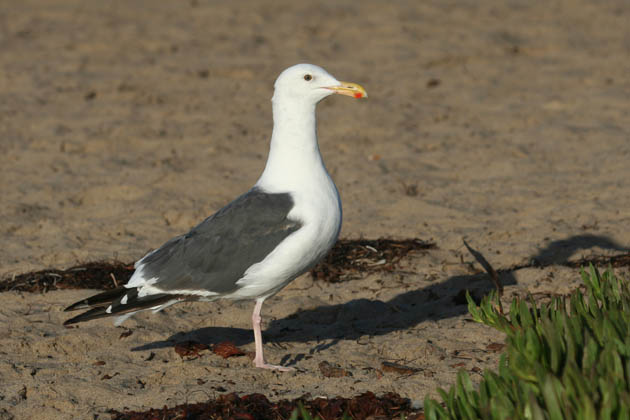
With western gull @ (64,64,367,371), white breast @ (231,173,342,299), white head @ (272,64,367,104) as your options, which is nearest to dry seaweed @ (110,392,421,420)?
western gull @ (64,64,367,371)

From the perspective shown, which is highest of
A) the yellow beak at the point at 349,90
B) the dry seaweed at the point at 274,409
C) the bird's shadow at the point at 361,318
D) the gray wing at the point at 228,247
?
the yellow beak at the point at 349,90

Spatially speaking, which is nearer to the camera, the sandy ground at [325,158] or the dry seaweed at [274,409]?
the dry seaweed at [274,409]

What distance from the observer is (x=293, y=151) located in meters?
5.00

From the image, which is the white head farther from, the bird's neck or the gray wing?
the gray wing

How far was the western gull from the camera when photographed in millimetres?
4688

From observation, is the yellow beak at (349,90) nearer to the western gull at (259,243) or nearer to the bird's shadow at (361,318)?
the western gull at (259,243)

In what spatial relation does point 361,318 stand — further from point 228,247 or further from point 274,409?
point 274,409

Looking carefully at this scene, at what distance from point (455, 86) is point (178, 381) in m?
7.48

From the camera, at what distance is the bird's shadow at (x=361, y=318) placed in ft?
17.4

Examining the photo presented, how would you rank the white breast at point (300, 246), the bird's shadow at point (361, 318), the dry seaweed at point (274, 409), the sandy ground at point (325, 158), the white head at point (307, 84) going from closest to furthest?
the dry seaweed at point (274, 409) < the white breast at point (300, 246) < the sandy ground at point (325, 158) < the white head at point (307, 84) < the bird's shadow at point (361, 318)

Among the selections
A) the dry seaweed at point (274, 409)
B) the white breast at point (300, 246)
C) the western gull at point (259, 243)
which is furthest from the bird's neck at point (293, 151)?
the dry seaweed at point (274, 409)

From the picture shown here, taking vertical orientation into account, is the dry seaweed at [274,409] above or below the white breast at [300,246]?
below

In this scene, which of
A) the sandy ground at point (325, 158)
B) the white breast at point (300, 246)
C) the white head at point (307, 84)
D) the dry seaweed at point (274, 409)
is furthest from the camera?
the white head at point (307, 84)

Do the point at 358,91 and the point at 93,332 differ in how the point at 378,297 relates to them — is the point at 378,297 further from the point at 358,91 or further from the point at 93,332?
the point at 93,332
